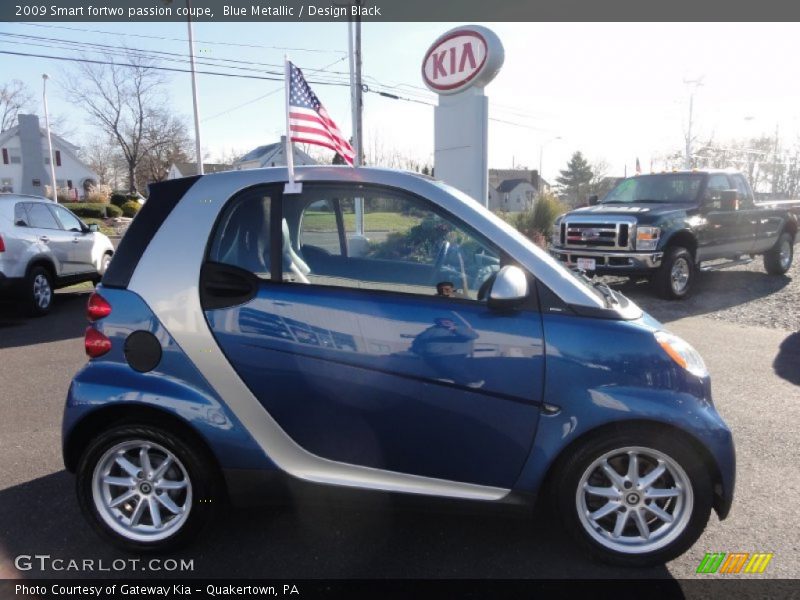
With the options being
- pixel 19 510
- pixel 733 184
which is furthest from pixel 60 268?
pixel 733 184

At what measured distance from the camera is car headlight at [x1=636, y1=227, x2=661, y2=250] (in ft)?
28.8

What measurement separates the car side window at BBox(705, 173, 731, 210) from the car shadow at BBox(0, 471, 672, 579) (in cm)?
865

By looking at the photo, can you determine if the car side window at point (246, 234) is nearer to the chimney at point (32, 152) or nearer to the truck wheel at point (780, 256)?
the truck wheel at point (780, 256)

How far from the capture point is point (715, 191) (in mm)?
9852

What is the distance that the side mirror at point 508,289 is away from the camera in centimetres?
243

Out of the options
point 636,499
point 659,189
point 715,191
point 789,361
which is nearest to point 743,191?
point 715,191

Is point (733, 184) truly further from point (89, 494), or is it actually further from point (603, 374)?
point (89, 494)

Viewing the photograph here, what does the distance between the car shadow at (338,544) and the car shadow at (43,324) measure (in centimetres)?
462

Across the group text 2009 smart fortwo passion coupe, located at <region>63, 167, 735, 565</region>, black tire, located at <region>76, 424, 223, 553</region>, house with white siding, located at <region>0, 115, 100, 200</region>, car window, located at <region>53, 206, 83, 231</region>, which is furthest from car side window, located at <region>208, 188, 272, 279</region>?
house with white siding, located at <region>0, 115, 100, 200</region>

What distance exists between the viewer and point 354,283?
270 cm

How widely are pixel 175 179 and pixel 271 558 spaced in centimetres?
197

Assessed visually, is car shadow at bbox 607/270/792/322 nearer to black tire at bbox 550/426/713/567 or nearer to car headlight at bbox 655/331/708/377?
car headlight at bbox 655/331/708/377

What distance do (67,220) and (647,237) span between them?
9721 millimetres

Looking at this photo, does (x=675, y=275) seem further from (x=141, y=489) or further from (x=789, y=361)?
(x=141, y=489)
